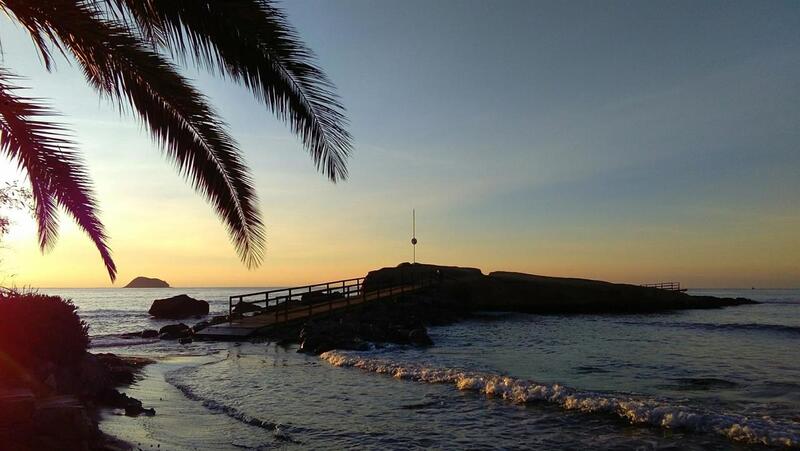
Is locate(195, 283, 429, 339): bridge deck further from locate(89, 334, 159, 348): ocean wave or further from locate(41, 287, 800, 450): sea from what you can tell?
locate(89, 334, 159, 348): ocean wave

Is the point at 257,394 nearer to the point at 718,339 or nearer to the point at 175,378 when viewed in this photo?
the point at 175,378

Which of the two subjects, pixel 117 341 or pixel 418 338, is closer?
pixel 418 338

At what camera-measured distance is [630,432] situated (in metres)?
9.26

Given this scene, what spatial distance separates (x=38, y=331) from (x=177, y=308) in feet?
147

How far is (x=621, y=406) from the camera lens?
10.7 meters

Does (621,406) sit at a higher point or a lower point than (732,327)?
higher

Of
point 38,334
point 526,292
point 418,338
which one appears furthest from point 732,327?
point 38,334

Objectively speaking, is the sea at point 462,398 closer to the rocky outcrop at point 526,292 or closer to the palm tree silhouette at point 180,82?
the palm tree silhouette at point 180,82

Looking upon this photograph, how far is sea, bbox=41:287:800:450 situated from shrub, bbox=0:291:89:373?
1673mm

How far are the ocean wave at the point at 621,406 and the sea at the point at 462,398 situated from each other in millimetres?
32

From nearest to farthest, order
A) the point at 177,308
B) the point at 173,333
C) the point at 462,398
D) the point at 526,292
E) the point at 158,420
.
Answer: the point at 158,420 → the point at 462,398 → the point at 173,333 → the point at 526,292 → the point at 177,308

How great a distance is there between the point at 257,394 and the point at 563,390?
22.3 ft

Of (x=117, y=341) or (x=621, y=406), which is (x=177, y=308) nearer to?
(x=117, y=341)

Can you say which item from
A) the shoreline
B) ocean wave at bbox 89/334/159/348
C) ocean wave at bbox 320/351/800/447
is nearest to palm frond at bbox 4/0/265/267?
the shoreline
